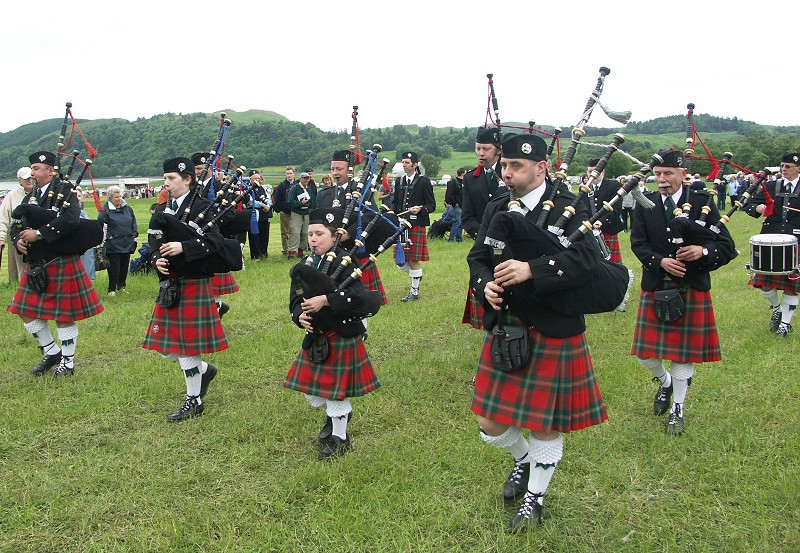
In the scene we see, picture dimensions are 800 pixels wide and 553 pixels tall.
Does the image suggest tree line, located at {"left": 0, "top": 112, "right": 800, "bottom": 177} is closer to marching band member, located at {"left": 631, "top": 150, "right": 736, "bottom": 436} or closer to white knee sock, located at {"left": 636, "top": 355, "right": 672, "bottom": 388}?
marching band member, located at {"left": 631, "top": 150, "right": 736, "bottom": 436}

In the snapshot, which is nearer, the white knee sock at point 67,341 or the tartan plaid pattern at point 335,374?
the tartan plaid pattern at point 335,374

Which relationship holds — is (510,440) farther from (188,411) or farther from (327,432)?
(188,411)

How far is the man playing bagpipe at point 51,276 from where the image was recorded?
17.5ft

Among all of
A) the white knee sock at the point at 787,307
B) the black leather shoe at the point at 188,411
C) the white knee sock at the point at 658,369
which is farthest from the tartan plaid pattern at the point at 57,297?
the white knee sock at the point at 787,307

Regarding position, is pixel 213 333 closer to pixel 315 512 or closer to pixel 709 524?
pixel 315 512

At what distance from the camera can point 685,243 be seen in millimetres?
4145

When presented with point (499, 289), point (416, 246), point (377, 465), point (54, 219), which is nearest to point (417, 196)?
point (416, 246)

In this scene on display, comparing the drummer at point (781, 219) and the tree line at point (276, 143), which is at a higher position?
the tree line at point (276, 143)

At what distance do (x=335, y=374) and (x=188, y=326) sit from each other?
1404 millimetres

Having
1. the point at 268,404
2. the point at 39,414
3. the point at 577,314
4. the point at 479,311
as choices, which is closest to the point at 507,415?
the point at 577,314

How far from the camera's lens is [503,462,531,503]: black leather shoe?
10.7 ft

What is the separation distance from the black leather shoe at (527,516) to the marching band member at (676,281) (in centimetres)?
152

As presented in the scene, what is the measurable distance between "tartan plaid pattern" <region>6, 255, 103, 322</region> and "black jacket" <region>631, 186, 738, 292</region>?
464cm

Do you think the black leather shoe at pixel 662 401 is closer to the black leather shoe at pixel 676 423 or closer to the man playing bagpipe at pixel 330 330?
the black leather shoe at pixel 676 423
